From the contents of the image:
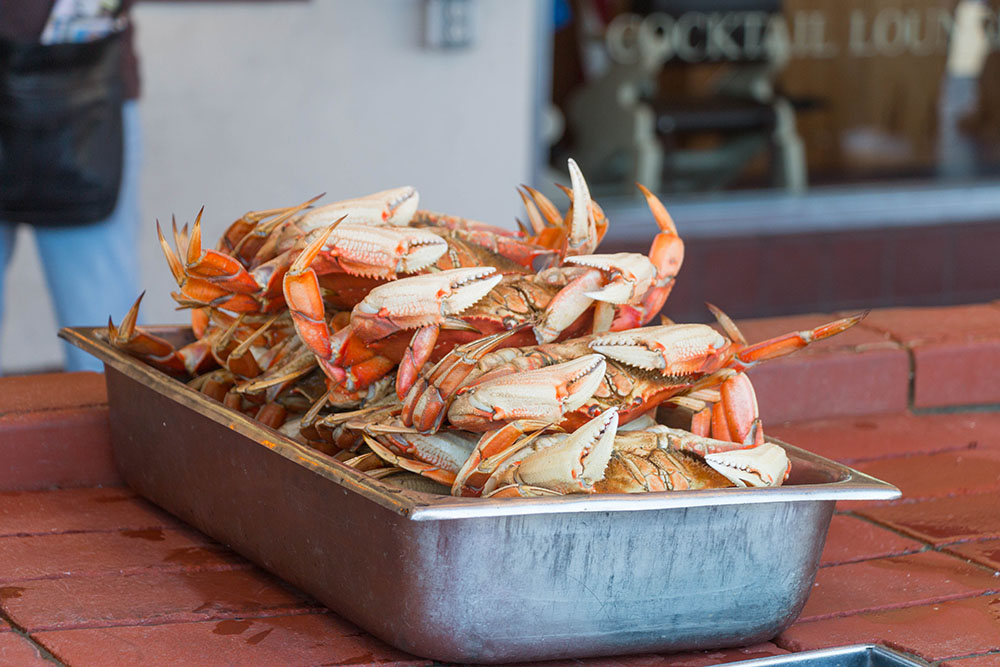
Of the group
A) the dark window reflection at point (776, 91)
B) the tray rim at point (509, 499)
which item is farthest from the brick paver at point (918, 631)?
the dark window reflection at point (776, 91)

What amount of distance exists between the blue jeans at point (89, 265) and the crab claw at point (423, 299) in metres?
1.47

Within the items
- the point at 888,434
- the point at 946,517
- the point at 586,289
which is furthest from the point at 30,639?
the point at 888,434

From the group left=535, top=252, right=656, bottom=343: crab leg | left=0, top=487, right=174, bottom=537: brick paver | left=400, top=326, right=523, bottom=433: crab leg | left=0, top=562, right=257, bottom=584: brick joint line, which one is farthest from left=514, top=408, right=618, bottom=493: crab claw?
left=0, top=487, right=174, bottom=537: brick paver

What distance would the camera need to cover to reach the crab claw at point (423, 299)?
134 cm

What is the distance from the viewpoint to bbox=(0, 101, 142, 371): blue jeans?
8.80ft

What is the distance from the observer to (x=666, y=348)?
4.54ft

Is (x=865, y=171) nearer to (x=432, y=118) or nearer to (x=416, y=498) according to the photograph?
(x=432, y=118)

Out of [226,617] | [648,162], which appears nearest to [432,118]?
[648,162]

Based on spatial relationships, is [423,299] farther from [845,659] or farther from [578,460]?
[845,659]

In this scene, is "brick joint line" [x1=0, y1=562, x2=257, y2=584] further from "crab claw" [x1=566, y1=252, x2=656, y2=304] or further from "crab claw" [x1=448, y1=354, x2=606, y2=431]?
"crab claw" [x1=566, y1=252, x2=656, y2=304]

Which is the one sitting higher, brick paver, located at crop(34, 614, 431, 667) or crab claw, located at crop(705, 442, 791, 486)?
crab claw, located at crop(705, 442, 791, 486)

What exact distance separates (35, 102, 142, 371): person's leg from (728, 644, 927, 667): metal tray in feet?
5.84

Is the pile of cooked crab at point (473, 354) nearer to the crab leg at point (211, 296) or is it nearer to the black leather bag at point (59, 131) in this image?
the crab leg at point (211, 296)

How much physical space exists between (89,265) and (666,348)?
1.68 metres
